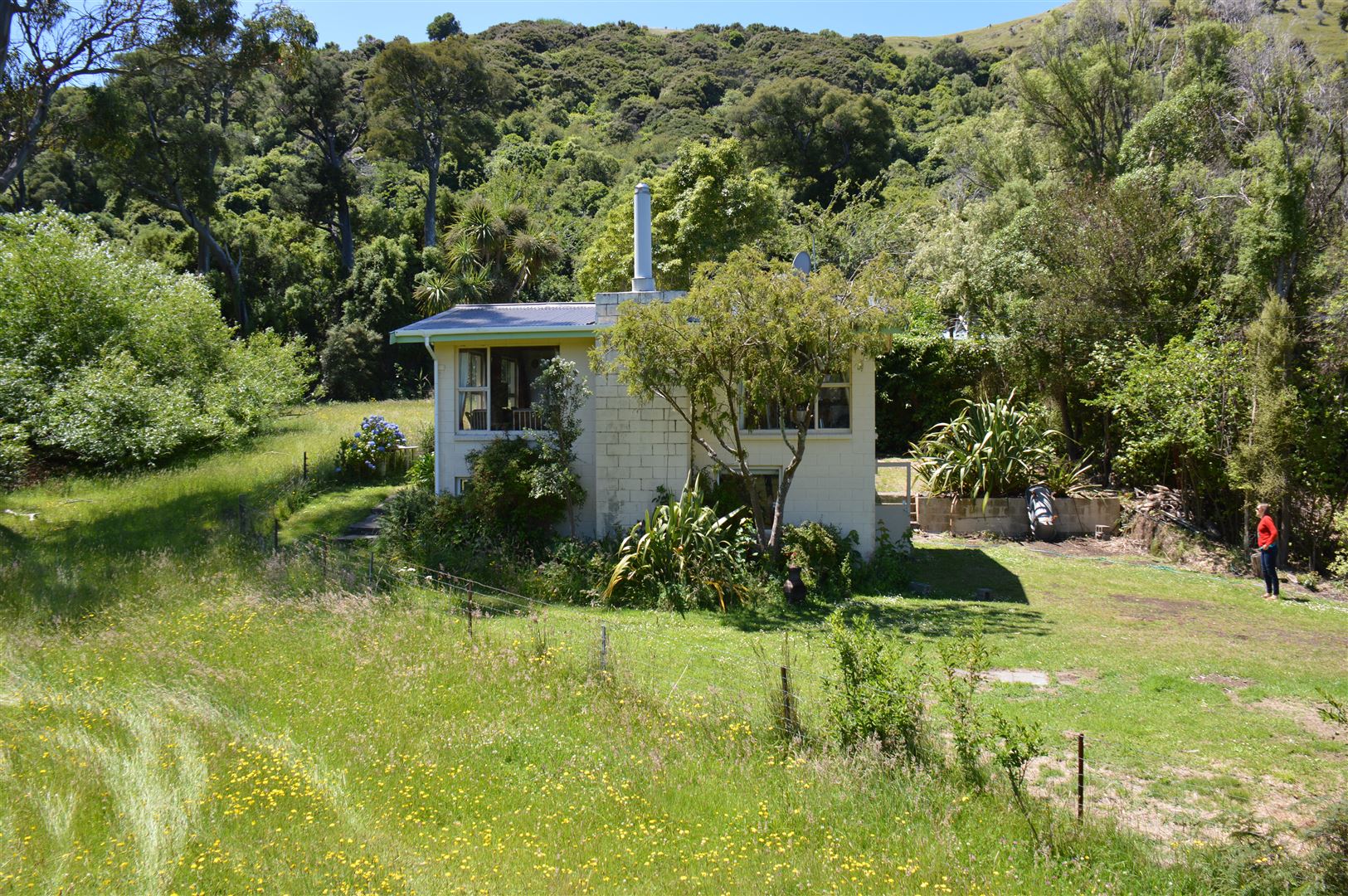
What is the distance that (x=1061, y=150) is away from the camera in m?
Answer: 31.3

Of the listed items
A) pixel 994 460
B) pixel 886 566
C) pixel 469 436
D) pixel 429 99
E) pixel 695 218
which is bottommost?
pixel 886 566

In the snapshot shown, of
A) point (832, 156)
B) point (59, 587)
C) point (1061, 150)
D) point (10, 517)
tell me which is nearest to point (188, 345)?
point (10, 517)

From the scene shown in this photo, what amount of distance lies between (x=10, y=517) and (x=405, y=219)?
31910 millimetres

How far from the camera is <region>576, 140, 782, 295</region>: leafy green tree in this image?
2967 centimetres

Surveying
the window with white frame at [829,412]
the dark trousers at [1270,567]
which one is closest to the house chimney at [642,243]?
the window with white frame at [829,412]

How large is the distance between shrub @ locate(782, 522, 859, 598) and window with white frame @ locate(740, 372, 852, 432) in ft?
6.23

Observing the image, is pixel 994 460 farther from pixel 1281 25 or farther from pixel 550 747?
pixel 1281 25

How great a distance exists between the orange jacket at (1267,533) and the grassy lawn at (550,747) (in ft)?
5.19

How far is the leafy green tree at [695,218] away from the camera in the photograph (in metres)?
29.7

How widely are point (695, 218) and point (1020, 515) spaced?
14764mm

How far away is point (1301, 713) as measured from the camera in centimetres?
946

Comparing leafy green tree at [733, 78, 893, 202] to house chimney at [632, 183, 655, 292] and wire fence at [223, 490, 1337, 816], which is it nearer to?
house chimney at [632, 183, 655, 292]

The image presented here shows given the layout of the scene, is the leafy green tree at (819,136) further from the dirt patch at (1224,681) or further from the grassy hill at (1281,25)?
the dirt patch at (1224,681)

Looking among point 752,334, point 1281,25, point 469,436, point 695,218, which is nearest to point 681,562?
point 752,334
